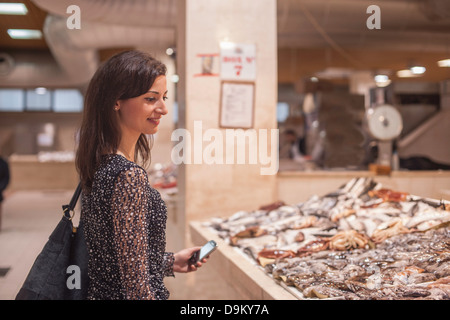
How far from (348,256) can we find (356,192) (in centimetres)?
88

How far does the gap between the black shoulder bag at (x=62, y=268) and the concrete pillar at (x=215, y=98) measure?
2.14 meters

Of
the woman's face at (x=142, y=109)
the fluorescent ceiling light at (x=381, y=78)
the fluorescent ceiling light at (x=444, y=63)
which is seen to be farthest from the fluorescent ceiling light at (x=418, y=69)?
the woman's face at (x=142, y=109)

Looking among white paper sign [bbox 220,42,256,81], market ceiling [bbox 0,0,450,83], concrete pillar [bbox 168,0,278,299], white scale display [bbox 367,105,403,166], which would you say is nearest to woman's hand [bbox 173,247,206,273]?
market ceiling [bbox 0,0,450,83]

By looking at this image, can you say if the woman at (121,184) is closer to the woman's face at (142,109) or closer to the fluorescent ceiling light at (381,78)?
the woman's face at (142,109)

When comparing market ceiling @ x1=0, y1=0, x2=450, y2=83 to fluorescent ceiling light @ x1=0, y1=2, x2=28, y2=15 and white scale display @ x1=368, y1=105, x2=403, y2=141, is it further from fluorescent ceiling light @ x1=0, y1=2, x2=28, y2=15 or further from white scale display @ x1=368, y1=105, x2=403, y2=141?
white scale display @ x1=368, y1=105, x2=403, y2=141

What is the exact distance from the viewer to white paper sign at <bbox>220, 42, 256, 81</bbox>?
3.47 m

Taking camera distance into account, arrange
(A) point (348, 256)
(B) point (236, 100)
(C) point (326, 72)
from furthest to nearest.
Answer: (C) point (326, 72), (B) point (236, 100), (A) point (348, 256)

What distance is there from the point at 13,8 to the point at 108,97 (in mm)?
973

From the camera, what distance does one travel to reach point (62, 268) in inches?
50.7

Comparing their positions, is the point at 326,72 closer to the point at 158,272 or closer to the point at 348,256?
the point at 348,256

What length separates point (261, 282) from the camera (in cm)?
204

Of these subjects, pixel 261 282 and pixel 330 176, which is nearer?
pixel 261 282

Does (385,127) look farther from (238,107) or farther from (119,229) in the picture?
(119,229)

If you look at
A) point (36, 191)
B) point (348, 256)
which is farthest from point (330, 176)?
point (36, 191)
